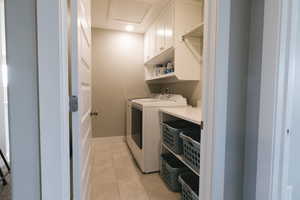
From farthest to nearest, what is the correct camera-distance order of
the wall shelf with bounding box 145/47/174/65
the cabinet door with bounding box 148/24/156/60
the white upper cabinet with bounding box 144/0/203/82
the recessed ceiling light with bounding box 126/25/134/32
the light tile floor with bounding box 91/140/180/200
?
the recessed ceiling light with bounding box 126/25/134/32 < the cabinet door with bounding box 148/24/156/60 < the wall shelf with bounding box 145/47/174/65 < the white upper cabinet with bounding box 144/0/203/82 < the light tile floor with bounding box 91/140/180/200

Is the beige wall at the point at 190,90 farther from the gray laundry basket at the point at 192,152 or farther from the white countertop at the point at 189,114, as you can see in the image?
the gray laundry basket at the point at 192,152

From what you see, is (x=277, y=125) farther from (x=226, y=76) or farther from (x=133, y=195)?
(x=133, y=195)

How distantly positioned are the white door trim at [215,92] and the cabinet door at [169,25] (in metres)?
1.22

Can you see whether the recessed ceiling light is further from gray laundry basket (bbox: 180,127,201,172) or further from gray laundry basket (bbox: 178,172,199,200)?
gray laundry basket (bbox: 178,172,199,200)

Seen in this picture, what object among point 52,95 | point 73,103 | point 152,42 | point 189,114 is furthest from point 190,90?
point 52,95

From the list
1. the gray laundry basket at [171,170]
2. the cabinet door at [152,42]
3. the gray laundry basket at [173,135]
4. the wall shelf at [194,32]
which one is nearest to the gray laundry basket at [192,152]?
the gray laundry basket at [173,135]

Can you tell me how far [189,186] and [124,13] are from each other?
2.62 metres

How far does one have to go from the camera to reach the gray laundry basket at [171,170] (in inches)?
72.9

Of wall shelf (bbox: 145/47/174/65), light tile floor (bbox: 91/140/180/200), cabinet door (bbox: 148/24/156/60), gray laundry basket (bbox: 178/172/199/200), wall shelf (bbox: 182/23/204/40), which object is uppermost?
cabinet door (bbox: 148/24/156/60)

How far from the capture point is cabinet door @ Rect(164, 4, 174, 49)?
215cm

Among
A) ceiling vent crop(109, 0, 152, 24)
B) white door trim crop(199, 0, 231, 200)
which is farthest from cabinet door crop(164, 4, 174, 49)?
white door trim crop(199, 0, 231, 200)

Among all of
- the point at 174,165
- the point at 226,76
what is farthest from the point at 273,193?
the point at 174,165

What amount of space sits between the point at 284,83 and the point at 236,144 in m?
0.43

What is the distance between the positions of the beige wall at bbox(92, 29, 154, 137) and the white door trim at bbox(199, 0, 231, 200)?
279 centimetres
